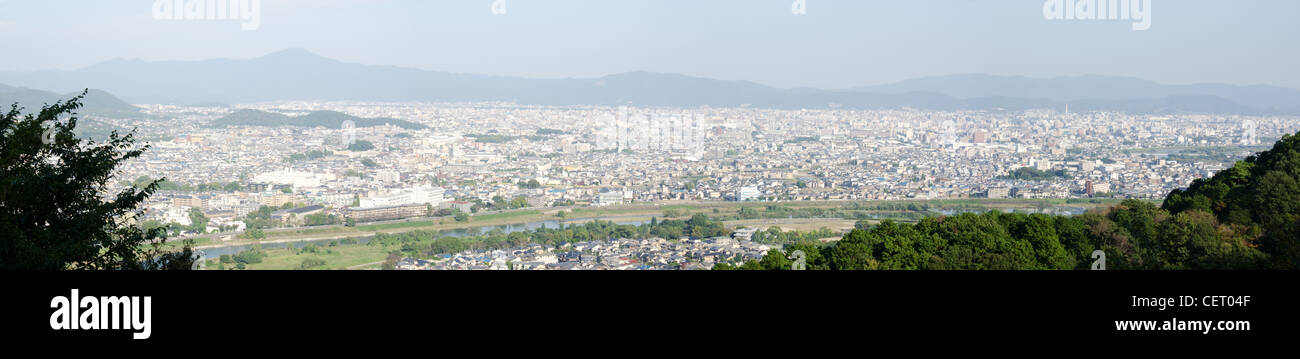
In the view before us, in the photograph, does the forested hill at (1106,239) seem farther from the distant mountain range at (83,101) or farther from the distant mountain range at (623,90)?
the distant mountain range at (623,90)

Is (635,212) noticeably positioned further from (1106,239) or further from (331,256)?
(1106,239)

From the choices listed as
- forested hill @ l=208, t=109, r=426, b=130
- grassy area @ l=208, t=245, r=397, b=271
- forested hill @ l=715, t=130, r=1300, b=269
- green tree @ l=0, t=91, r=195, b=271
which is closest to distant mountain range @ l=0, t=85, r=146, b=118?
forested hill @ l=208, t=109, r=426, b=130

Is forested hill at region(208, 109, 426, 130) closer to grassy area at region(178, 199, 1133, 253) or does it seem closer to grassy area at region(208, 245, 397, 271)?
grassy area at region(178, 199, 1133, 253)

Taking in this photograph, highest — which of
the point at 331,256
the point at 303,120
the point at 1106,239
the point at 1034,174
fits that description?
the point at 303,120

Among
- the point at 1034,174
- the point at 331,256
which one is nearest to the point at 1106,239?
the point at 331,256
